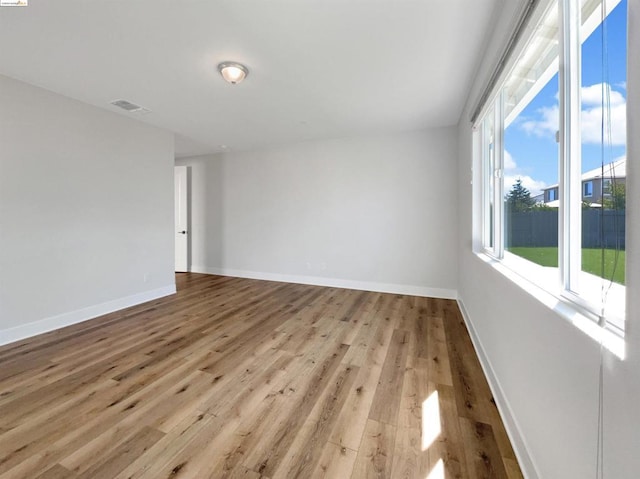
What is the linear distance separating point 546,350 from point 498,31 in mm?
2057

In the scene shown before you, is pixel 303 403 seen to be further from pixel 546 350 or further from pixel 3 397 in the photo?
pixel 3 397

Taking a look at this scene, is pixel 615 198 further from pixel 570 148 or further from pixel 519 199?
pixel 519 199

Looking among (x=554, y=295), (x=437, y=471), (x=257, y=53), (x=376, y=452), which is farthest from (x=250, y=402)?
(x=257, y=53)

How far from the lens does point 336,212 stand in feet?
15.4

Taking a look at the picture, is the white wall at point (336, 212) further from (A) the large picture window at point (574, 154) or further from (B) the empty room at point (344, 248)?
(A) the large picture window at point (574, 154)

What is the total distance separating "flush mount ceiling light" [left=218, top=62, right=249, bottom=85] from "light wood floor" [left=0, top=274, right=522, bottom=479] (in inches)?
99.1

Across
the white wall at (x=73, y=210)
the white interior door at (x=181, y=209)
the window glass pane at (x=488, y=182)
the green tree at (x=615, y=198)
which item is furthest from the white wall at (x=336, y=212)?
the green tree at (x=615, y=198)

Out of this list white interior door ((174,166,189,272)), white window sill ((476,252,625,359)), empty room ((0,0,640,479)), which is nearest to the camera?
white window sill ((476,252,625,359))

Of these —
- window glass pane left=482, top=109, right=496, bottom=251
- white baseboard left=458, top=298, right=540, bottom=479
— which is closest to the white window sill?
window glass pane left=482, top=109, right=496, bottom=251

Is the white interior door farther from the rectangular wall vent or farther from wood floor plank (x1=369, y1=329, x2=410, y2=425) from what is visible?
wood floor plank (x1=369, y1=329, x2=410, y2=425)

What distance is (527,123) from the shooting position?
1548 mm

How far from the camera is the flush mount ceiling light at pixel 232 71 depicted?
2.34m

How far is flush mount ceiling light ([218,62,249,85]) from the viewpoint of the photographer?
234 centimetres

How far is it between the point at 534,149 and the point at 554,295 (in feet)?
2.73
